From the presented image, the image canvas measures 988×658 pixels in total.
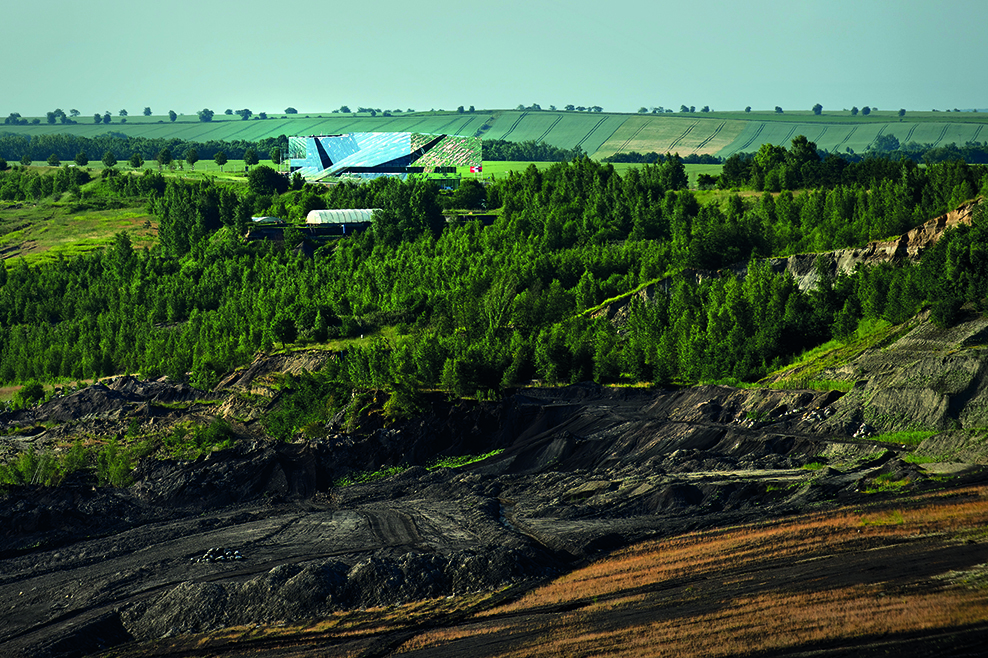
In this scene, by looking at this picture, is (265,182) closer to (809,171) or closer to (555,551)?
(809,171)

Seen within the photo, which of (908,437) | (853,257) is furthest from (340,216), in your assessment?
(908,437)

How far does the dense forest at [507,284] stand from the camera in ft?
275

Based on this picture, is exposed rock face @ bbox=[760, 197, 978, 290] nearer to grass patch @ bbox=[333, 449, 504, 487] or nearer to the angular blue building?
grass patch @ bbox=[333, 449, 504, 487]

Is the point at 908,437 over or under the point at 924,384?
under

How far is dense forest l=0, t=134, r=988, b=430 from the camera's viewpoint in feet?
275

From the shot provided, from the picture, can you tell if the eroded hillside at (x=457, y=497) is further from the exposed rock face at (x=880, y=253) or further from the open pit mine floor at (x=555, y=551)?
the exposed rock face at (x=880, y=253)

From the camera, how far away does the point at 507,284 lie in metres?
113

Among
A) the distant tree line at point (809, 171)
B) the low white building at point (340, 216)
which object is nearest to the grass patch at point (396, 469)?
the distant tree line at point (809, 171)

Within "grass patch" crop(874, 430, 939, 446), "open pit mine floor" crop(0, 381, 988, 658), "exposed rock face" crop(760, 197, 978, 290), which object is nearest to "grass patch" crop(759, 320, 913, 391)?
"open pit mine floor" crop(0, 381, 988, 658)

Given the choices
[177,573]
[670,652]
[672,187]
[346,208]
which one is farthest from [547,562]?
[346,208]

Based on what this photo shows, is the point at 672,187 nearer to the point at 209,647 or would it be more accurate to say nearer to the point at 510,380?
the point at 510,380

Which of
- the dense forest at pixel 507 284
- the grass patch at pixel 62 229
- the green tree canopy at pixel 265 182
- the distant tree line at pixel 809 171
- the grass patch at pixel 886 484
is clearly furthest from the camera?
the green tree canopy at pixel 265 182

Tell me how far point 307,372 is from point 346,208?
7005 centimetres

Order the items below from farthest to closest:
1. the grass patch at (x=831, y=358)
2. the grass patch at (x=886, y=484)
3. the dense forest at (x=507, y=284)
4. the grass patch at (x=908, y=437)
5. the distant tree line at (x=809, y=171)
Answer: the distant tree line at (x=809, y=171)
the dense forest at (x=507, y=284)
the grass patch at (x=831, y=358)
the grass patch at (x=908, y=437)
the grass patch at (x=886, y=484)
